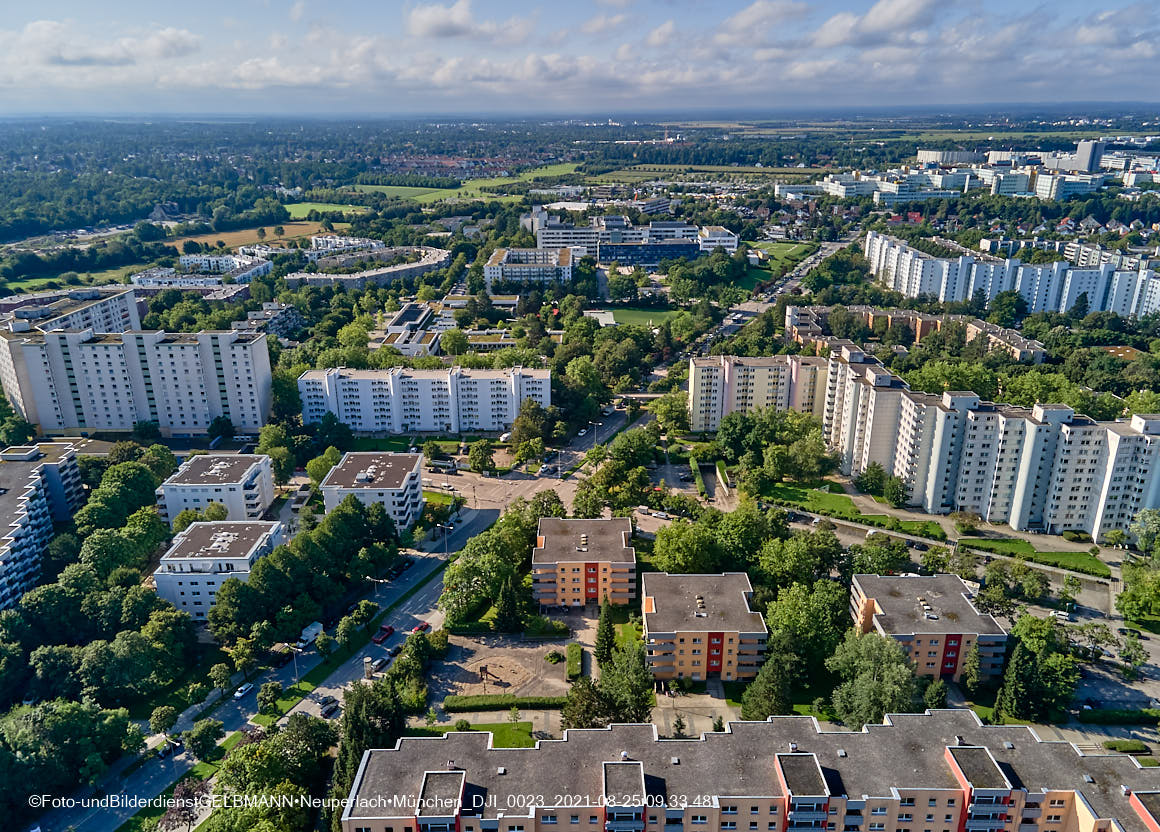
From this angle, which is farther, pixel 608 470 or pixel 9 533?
pixel 608 470

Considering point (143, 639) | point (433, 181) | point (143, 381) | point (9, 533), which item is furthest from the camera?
point (433, 181)

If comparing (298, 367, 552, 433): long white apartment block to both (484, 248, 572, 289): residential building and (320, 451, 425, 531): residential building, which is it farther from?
(484, 248, 572, 289): residential building

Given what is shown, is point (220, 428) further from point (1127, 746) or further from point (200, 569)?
point (1127, 746)

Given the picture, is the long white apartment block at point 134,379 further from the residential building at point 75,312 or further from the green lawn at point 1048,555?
the green lawn at point 1048,555

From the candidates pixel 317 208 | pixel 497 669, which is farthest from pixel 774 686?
pixel 317 208

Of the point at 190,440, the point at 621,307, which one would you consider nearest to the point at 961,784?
the point at 190,440

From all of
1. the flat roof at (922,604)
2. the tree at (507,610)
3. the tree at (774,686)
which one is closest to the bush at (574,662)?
the tree at (507,610)

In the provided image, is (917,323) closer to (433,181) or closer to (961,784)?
(961,784)
